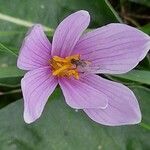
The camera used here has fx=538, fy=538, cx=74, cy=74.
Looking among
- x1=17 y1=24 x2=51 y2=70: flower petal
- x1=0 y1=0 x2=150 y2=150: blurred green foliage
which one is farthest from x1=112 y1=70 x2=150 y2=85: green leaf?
x1=17 y1=24 x2=51 y2=70: flower petal

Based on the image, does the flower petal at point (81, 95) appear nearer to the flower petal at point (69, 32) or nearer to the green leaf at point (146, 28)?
the flower petal at point (69, 32)

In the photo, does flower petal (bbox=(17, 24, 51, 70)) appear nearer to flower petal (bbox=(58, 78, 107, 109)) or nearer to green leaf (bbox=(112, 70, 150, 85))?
flower petal (bbox=(58, 78, 107, 109))

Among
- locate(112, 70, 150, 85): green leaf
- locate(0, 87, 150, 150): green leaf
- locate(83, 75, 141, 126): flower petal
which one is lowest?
locate(0, 87, 150, 150): green leaf

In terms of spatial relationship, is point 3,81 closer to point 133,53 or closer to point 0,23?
point 0,23

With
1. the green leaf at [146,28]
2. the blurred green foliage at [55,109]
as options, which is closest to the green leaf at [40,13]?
the blurred green foliage at [55,109]

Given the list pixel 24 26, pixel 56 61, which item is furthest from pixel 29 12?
pixel 56 61

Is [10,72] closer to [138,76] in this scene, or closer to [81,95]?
[81,95]
